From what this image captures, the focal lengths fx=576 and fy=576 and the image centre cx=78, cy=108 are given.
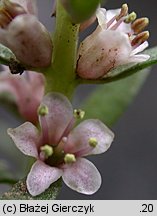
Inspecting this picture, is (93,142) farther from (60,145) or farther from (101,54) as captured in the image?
(101,54)

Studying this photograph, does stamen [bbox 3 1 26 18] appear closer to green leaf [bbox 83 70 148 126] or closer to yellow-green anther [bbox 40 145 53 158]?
yellow-green anther [bbox 40 145 53 158]

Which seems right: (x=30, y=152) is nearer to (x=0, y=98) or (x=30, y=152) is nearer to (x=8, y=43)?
(x=8, y=43)

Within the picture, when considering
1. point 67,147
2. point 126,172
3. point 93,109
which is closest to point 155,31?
point 126,172

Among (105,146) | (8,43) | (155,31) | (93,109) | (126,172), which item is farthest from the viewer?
(155,31)

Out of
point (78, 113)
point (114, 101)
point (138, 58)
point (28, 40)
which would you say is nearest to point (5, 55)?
point (28, 40)

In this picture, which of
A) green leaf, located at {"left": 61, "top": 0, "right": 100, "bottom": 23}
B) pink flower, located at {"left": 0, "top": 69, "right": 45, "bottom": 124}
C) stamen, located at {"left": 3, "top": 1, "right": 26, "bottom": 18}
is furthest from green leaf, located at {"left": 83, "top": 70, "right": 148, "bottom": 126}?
green leaf, located at {"left": 61, "top": 0, "right": 100, "bottom": 23}
